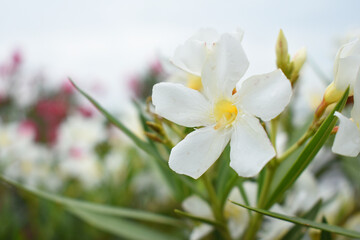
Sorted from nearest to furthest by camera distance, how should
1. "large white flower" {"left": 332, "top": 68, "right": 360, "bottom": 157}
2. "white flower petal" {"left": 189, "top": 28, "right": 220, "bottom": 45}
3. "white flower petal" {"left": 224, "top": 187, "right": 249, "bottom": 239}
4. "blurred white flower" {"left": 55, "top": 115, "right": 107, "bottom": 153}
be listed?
"large white flower" {"left": 332, "top": 68, "right": 360, "bottom": 157} → "white flower petal" {"left": 189, "top": 28, "right": 220, "bottom": 45} → "white flower petal" {"left": 224, "top": 187, "right": 249, "bottom": 239} → "blurred white flower" {"left": 55, "top": 115, "right": 107, "bottom": 153}

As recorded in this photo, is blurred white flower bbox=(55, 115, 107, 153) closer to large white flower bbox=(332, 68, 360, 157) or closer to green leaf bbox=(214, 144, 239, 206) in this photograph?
green leaf bbox=(214, 144, 239, 206)

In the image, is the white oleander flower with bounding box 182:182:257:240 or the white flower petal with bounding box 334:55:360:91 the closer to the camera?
the white flower petal with bounding box 334:55:360:91

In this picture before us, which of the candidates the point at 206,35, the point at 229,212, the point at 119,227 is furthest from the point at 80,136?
the point at 206,35

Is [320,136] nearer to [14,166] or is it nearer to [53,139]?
[14,166]

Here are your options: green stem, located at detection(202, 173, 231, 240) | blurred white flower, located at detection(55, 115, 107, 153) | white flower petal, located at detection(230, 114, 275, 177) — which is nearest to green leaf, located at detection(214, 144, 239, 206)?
green stem, located at detection(202, 173, 231, 240)

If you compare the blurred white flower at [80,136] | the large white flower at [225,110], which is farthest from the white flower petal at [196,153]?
the blurred white flower at [80,136]

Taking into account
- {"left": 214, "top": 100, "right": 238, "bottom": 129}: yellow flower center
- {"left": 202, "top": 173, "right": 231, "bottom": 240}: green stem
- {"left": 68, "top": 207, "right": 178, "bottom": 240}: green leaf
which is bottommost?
{"left": 68, "top": 207, "right": 178, "bottom": 240}: green leaf

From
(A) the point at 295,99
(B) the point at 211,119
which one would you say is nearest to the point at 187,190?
(B) the point at 211,119
